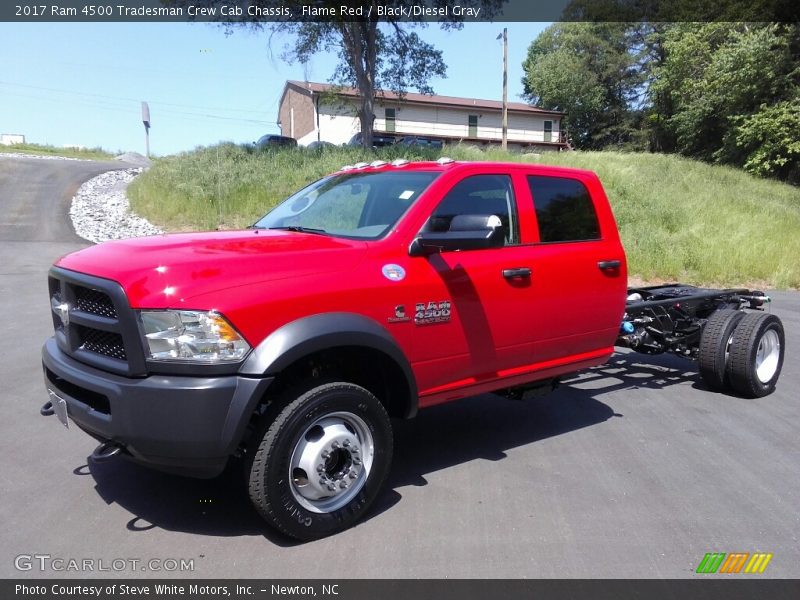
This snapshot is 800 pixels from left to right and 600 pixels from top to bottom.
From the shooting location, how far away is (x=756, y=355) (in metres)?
6.12

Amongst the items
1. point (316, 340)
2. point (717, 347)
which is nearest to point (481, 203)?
point (316, 340)

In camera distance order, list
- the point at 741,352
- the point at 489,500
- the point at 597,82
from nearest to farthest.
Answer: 1. the point at 489,500
2. the point at 741,352
3. the point at 597,82

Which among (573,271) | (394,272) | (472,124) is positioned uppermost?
(472,124)

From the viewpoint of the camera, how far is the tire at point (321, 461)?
10.7ft

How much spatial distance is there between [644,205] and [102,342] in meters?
19.7

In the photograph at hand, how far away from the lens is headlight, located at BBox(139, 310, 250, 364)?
3102mm

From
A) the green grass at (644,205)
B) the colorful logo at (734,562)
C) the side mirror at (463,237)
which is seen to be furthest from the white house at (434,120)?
the colorful logo at (734,562)

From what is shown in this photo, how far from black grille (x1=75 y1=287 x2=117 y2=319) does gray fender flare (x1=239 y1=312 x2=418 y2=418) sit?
0.77 metres

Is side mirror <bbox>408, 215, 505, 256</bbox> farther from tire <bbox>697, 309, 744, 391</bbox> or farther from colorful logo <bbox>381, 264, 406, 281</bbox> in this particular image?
tire <bbox>697, 309, 744, 391</bbox>

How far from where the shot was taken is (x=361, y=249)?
3.76m

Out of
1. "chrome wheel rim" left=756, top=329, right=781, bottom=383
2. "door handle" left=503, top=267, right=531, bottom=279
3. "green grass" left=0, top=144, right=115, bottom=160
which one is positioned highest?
"green grass" left=0, top=144, right=115, bottom=160

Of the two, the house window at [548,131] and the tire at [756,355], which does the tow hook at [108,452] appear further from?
the house window at [548,131]

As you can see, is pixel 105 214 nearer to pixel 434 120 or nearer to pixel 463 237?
pixel 463 237

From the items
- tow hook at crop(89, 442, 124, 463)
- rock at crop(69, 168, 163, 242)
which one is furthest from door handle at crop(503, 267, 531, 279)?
rock at crop(69, 168, 163, 242)
